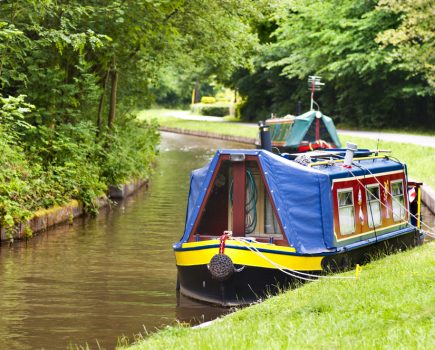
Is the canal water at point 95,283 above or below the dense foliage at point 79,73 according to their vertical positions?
below

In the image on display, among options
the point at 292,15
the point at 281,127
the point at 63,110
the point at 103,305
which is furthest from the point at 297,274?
the point at 292,15

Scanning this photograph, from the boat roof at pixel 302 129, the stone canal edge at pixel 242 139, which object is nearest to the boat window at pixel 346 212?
the stone canal edge at pixel 242 139

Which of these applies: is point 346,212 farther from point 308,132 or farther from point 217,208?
point 308,132

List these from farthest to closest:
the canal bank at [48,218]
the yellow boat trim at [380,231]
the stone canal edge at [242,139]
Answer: the stone canal edge at [242,139] → the canal bank at [48,218] → the yellow boat trim at [380,231]

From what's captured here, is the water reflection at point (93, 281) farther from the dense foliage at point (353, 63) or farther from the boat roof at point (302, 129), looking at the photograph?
the dense foliage at point (353, 63)

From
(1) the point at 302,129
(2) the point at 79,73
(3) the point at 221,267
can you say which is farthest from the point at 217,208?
(1) the point at 302,129

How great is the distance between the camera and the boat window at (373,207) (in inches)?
627

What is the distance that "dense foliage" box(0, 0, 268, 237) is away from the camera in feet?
66.7

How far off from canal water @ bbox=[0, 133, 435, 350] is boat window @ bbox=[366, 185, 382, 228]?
332 centimetres

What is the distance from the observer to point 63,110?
80.0 ft

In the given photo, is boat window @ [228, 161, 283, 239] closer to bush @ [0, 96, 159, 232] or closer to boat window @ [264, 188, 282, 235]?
boat window @ [264, 188, 282, 235]

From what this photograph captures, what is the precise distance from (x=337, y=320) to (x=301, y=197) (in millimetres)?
5000

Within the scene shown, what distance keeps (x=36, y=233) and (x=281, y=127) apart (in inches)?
638

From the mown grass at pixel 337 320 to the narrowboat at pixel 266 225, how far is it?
1280 mm
